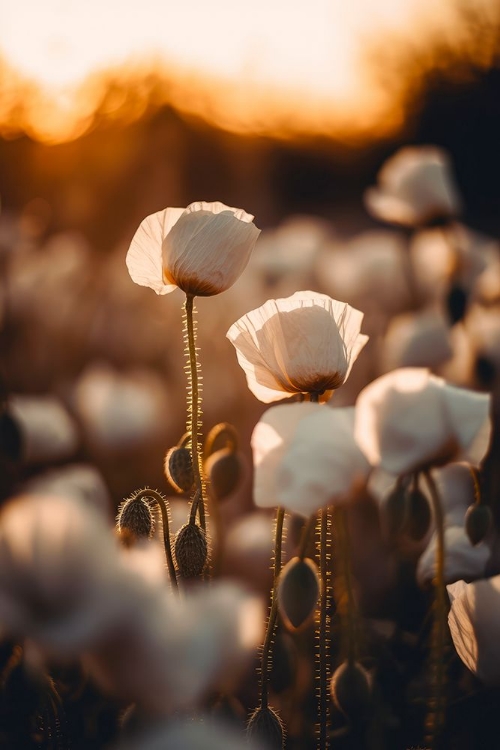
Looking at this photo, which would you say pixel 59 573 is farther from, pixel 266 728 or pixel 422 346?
pixel 422 346

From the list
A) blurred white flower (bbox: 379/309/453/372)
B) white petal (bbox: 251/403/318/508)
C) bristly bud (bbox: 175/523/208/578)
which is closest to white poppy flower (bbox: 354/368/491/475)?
white petal (bbox: 251/403/318/508)

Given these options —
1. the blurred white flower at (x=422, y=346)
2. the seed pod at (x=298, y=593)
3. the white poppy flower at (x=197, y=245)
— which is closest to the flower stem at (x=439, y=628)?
the seed pod at (x=298, y=593)

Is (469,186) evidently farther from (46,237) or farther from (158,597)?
(158,597)

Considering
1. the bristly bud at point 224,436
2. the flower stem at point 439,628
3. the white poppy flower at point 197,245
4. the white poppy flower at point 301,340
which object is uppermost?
the white poppy flower at point 197,245

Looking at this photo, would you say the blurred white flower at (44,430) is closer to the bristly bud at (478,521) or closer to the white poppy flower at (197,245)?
the white poppy flower at (197,245)

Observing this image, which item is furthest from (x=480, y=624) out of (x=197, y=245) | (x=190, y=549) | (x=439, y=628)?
(x=197, y=245)
